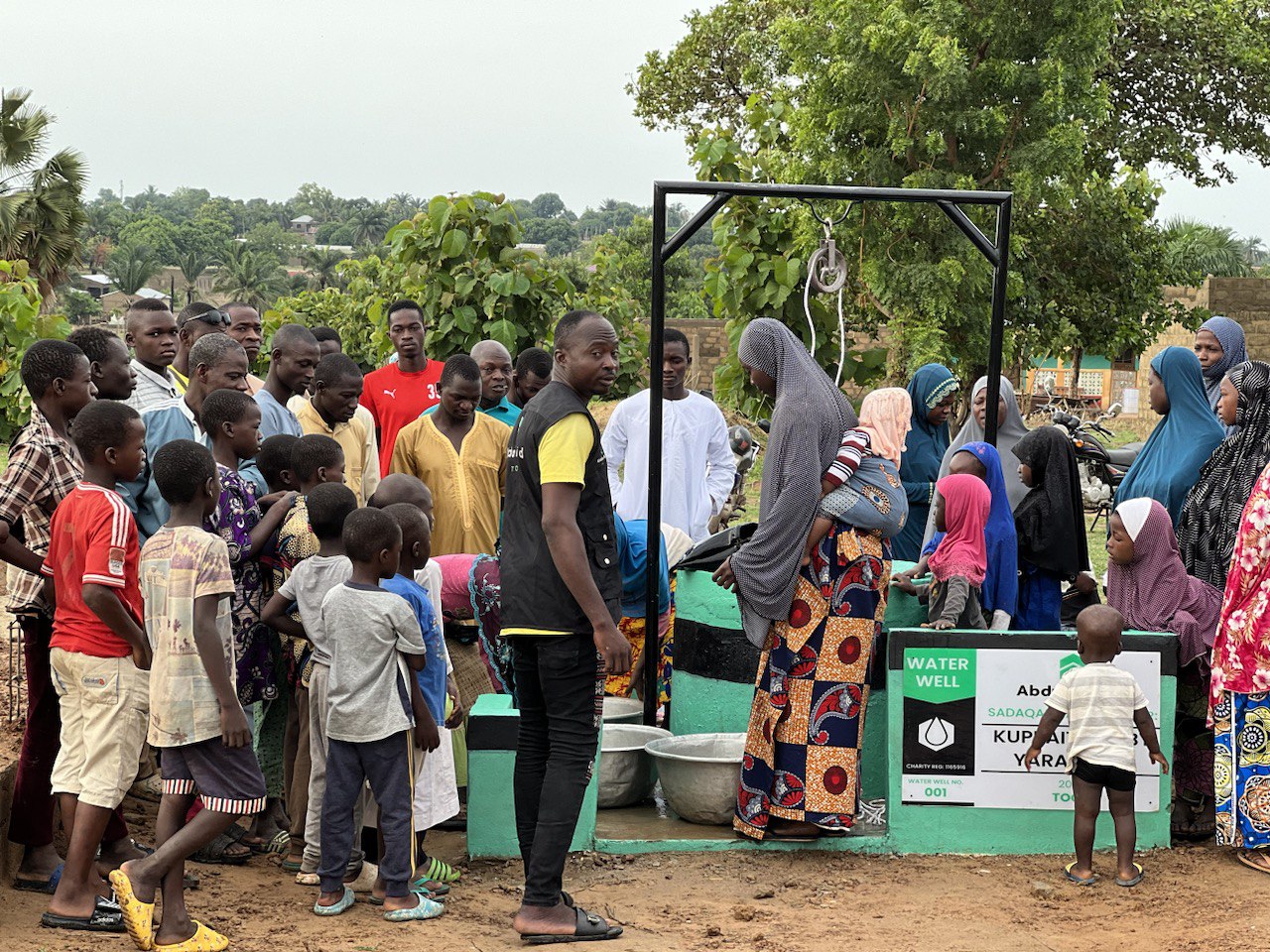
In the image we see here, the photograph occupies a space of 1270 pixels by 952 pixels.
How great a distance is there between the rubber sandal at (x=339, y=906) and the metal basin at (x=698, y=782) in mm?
1373

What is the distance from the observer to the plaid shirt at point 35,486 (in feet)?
14.7

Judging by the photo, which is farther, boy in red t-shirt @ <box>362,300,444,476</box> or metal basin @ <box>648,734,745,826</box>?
boy in red t-shirt @ <box>362,300,444,476</box>

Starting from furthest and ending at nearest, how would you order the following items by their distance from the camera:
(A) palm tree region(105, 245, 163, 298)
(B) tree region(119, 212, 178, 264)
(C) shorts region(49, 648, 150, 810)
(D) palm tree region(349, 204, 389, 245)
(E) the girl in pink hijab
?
(D) palm tree region(349, 204, 389, 245) → (B) tree region(119, 212, 178, 264) → (A) palm tree region(105, 245, 163, 298) → (E) the girl in pink hijab → (C) shorts region(49, 648, 150, 810)

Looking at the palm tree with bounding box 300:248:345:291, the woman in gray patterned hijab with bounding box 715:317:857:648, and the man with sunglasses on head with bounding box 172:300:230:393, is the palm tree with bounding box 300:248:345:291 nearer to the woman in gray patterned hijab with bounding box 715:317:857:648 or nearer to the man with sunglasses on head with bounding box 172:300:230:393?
the man with sunglasses on head with bounding box 172:300:230:393

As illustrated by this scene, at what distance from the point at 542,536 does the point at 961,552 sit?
2020mm

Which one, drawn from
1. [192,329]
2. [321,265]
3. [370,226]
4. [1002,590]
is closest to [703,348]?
[192,329]

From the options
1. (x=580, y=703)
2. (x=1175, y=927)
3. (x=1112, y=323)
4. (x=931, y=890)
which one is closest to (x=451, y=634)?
(x=580, y=703)

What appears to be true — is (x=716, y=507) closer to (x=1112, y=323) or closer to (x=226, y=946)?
(x=226, y=946)

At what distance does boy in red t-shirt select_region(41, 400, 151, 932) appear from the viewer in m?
4.21

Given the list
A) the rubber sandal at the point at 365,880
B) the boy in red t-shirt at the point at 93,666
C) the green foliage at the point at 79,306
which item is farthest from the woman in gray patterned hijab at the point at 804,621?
the green foliage at the point at 79,306

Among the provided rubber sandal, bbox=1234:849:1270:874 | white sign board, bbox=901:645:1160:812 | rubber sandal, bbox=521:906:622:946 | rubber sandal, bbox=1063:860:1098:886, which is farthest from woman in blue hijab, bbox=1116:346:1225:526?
rubber sandal, bbox=521:906:622:946

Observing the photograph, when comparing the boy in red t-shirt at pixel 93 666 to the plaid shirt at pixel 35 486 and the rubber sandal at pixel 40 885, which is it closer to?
the plaid shirt at pixel 35 486

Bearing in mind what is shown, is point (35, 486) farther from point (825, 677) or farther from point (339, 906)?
point (825, 677)

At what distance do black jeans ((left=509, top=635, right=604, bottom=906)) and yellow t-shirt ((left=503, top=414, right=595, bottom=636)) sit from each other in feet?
0.39
